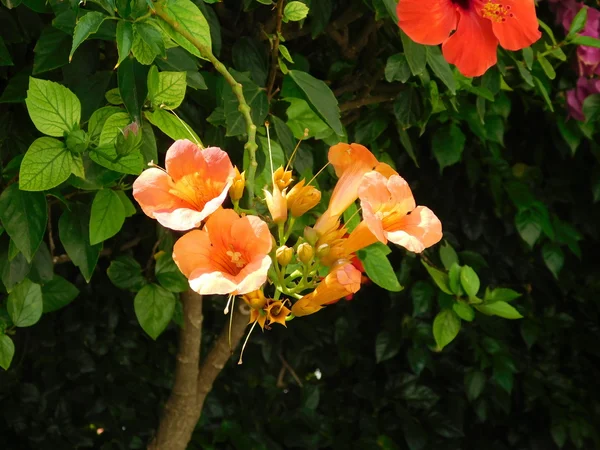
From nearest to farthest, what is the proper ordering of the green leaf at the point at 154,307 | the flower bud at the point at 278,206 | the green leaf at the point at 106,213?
the flower bud at the point at 278,206 → the green leaf at the point at 106,213 → the green leaf at the point at 154,307

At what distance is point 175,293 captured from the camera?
1.59 m

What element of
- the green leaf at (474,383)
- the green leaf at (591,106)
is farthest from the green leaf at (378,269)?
the green leaf at (474,383)

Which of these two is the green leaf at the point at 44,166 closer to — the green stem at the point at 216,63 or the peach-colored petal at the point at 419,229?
the green stem at the point at 216,63

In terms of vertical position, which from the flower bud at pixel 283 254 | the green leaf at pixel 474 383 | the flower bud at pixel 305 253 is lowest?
the green leaf at pixel 474 383

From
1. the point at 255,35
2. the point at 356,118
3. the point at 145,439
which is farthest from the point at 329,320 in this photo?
the point at 255,35

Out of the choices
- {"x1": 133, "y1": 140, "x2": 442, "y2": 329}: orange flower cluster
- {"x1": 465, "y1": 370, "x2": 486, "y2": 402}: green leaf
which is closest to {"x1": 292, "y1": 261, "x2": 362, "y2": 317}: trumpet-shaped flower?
{"x1": 133, "y1": 140, "x2": 442, "y2": 329}: orange flower cluster

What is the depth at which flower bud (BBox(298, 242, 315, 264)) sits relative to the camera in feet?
2.45

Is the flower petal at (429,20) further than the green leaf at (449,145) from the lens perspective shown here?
No

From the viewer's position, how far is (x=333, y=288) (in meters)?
0.78

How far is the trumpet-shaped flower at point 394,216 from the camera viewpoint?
0.75 m

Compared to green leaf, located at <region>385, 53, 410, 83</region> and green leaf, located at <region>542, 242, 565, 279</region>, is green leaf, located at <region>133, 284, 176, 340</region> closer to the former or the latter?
green leaf, located at <region>385, 53, 410, 83</region>

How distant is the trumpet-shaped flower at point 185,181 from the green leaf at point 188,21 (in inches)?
9.7

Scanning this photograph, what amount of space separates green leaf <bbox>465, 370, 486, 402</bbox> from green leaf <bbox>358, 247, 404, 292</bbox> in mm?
1081

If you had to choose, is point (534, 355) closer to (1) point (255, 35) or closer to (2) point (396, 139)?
(2) point (396, 139)
